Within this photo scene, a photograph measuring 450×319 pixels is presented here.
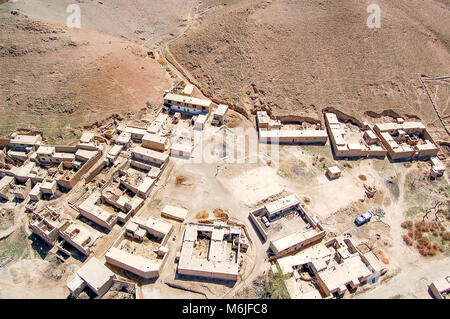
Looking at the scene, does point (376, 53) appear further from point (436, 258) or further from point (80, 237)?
point (80, 237)

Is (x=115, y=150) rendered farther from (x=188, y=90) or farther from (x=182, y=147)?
(x=188, y=90)

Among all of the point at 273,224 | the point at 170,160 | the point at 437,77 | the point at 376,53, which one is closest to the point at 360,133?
the point at 376,53

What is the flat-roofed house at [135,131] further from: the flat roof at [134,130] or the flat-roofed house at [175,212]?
the flat-roofed house at [175,212]

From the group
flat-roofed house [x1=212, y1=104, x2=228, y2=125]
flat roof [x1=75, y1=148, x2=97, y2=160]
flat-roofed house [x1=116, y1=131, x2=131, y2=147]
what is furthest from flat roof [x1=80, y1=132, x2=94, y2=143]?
flat-roofed house [x1=212, y1=104, x2=228, y2=125]

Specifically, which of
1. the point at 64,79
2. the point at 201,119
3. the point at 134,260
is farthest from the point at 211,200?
the point at 64,79

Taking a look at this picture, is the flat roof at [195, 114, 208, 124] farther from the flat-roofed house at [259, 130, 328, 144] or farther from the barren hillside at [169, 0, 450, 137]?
the flat-roofed house at [259, 130, 328, 144]

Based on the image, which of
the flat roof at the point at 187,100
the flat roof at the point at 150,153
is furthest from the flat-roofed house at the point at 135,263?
the flat roof at the point at 187,100
